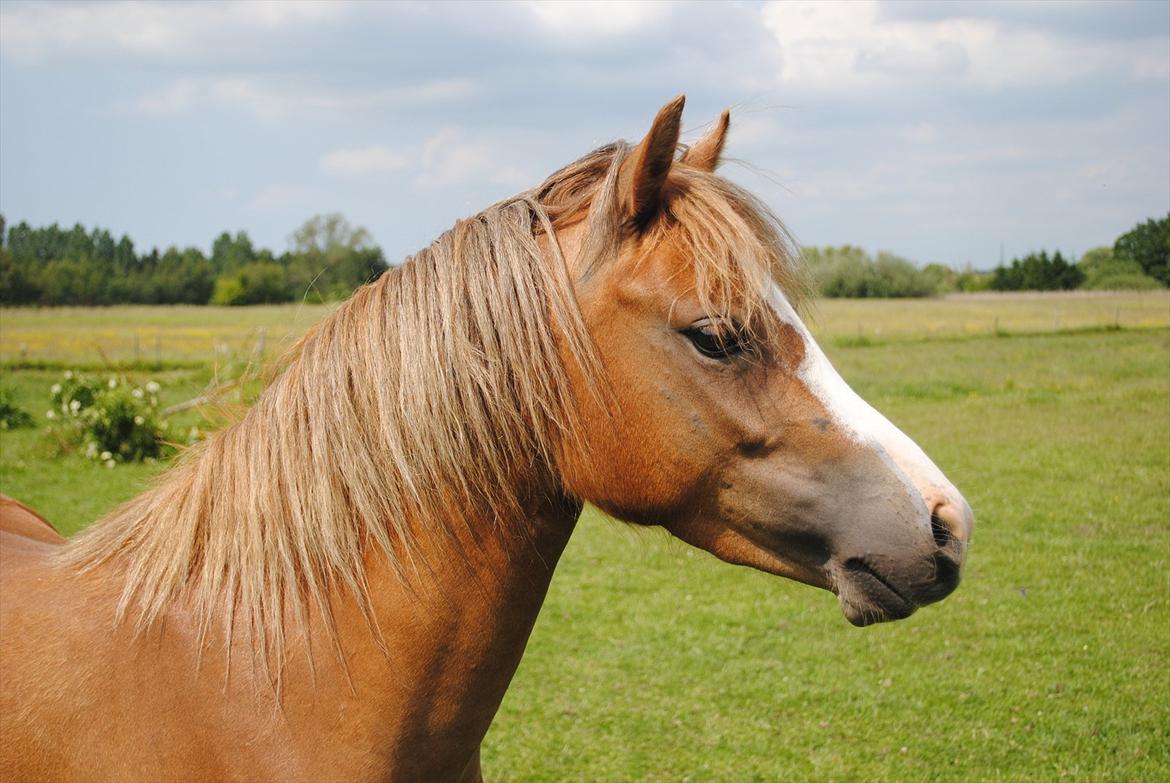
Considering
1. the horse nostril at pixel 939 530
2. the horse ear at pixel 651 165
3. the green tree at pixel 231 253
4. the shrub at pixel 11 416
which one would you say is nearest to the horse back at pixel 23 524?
the horse ear at pixel 651 165

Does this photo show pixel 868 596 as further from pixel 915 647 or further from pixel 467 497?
pixel 915 647

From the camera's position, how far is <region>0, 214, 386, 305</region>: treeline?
3212 cm

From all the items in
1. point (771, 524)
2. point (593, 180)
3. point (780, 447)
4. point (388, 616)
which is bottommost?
point (388, 616)

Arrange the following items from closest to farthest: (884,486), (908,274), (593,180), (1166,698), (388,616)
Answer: (884,486)
(388,616)
(593,180)
(1166,698)
(908,274)

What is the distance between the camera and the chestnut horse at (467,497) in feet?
5.33

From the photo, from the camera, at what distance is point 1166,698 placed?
15.7 ft

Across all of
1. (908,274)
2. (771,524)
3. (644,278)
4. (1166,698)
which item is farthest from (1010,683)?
(908,274)

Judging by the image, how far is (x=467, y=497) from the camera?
1.68m

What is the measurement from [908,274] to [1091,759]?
2705 cm

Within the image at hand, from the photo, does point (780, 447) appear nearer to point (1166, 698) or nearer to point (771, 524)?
point (771, 524)

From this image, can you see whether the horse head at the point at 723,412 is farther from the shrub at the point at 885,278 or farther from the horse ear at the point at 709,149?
the shrub at the point at 885,278

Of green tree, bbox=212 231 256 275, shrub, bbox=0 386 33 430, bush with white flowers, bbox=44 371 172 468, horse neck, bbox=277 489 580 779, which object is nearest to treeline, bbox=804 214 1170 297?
horse neck, bbox=277 489 580 779

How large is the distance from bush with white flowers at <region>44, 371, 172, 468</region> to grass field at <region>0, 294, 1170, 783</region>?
0.86m

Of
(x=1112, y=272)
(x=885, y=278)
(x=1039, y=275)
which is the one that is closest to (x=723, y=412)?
(x=1112, y=272)
